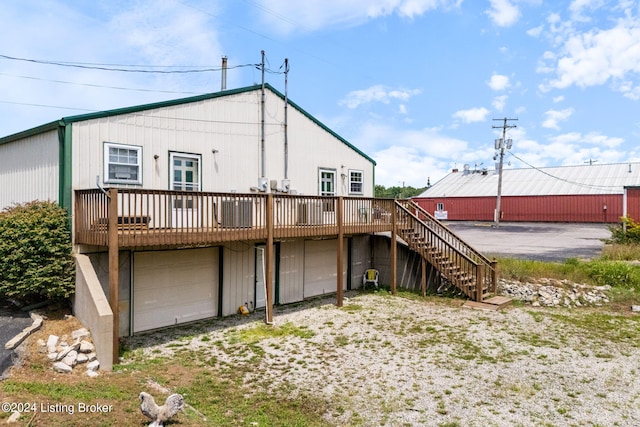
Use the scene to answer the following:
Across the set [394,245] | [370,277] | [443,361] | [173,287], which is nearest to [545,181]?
[370,277]

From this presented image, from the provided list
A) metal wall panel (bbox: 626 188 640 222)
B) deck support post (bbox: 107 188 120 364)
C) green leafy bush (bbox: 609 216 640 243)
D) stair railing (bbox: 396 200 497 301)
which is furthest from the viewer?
metal wall panel (bbox: 626 188 640 222)

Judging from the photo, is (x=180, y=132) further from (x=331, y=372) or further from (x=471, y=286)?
(x=471, y=286)

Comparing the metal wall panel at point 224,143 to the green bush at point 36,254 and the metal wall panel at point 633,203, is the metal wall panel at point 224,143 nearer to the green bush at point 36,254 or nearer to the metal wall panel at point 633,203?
the green bush at point 36,254

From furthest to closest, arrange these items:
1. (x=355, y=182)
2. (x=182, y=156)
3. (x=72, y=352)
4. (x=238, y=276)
Answer: (x=355, y=182) < (x=238, y=276) < (x=182, y=156) < (x=72, y=352)

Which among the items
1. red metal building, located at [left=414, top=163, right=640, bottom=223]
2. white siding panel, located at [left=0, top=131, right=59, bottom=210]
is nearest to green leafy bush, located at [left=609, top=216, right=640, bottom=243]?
red metal building, located at [left=414, top=163, right=640, bottom=223]

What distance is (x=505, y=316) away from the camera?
449 inches

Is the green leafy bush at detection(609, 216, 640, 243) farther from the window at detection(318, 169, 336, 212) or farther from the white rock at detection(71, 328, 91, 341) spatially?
the white rock at detection(71, 328, 91, 341)

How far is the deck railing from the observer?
8.20 meters

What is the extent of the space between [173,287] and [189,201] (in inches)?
86.2

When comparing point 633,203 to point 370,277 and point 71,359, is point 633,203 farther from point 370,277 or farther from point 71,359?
point 71,359

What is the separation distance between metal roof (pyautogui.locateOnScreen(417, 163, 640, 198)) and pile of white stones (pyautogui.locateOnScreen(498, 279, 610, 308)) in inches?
1116

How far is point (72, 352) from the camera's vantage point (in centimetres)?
732

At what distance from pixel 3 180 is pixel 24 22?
14.4 feet

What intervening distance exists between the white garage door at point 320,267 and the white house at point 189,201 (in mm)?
51
